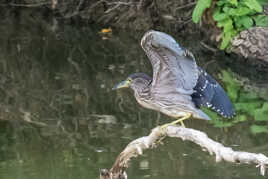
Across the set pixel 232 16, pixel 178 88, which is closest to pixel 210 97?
pixel 178 88

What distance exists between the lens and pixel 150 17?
1143cm

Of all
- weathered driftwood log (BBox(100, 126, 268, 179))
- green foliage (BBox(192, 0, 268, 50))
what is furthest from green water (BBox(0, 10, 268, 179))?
weathered driftwood log (BBox(100, 126, 268, 179))

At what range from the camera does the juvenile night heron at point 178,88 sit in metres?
4.76

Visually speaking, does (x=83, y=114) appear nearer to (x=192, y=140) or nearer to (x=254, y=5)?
(x=254, y=5)

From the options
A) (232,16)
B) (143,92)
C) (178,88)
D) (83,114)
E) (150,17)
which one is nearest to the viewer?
(178,88)

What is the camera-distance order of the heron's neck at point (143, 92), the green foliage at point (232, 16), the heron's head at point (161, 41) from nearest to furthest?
the heron's head at point (161, 41) → the heron's neck at point (143, 92) → the green foliage at point (232, 16)

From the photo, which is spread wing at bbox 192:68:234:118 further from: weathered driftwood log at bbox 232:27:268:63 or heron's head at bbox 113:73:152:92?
weathered driftwood log at bbox 232:27:268:63

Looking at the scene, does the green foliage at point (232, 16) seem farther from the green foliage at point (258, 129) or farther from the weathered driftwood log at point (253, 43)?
the green foliage at point (258, 129)

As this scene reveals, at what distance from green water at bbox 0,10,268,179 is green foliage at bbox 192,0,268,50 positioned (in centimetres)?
41

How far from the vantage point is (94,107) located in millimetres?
8070

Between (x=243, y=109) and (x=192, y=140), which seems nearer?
(x=192, y=140)

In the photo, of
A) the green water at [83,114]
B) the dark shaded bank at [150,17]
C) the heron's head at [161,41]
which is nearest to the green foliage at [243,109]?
the green water at [83,114]

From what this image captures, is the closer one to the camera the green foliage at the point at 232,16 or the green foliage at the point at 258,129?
the green foliage at the point at 258,129

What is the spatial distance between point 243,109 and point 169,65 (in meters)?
3.28
